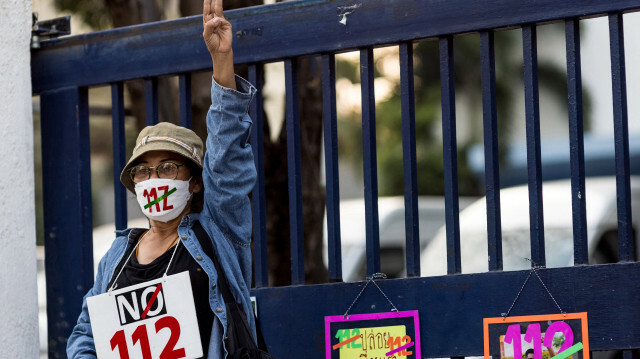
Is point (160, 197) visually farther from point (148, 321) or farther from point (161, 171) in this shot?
point (148, 321)

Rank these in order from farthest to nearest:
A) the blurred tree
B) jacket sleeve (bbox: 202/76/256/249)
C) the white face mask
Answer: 1. the blurred tree
2. the white face mask
3. jacket sleeve (bbox: 202/76/256/249)

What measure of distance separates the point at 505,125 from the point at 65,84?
12.5m

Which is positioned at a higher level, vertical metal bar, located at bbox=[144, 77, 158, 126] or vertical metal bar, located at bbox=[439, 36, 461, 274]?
vertical metal bar, located at bbox=[144, 77, 158, 126]

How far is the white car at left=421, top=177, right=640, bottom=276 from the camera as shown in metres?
7.38

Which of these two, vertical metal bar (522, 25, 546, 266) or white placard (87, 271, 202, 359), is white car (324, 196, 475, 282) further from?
white placard (87, 271, 202, 359)

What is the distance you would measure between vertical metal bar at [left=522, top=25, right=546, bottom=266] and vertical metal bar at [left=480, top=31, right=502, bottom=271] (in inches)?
4.6

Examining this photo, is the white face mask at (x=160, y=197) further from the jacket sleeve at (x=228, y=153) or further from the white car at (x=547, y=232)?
the white car at (x=547, y=232)

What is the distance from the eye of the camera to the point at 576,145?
3605mm

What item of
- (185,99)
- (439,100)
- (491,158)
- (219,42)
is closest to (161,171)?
(219,42)

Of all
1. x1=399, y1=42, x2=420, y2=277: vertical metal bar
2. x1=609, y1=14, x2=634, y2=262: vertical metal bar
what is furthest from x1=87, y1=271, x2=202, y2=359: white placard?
x1=609, y1=14, x2=634, y2=262: vertical metal bar

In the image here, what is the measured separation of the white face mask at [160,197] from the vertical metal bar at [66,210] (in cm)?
105

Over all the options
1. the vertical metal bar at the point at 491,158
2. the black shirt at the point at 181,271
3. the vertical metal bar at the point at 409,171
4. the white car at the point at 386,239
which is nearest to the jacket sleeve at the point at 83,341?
the black shirt at the point at 181,271

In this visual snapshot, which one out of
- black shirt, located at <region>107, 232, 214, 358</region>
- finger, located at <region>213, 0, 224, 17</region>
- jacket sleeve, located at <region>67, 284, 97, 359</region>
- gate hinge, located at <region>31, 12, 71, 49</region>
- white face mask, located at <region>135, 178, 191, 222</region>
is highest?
gate hinge, located at <region>31, 12, 71, 49</region>

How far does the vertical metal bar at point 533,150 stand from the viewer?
11.9ft
